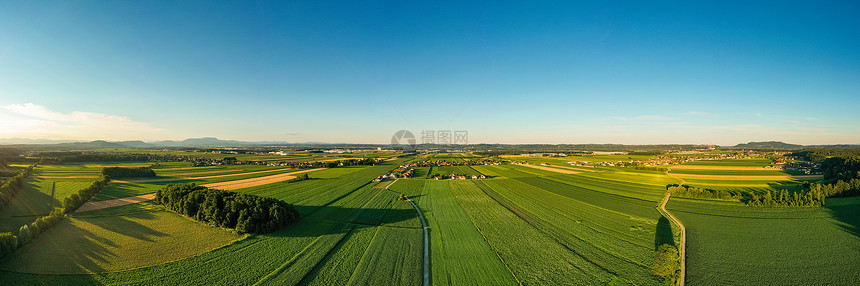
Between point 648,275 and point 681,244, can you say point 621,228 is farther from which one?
point 648,275

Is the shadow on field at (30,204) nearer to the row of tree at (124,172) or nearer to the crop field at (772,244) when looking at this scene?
the row of tree at (124,172)

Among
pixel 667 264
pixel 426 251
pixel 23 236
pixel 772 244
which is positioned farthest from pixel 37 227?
pixel 772 244

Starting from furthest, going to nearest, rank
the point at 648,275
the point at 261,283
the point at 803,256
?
the point at 803,256
the point at 648,275
the point at 261,283

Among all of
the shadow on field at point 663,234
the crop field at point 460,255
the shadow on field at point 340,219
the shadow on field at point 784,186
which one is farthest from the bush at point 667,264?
the shadow on field at point 784,186

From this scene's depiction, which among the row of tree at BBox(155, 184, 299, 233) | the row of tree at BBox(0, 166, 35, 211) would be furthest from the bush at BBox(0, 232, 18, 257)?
the row of tree at BBox(0, 166, 35, 211)

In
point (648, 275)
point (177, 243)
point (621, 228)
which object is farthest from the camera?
point (621, 228)

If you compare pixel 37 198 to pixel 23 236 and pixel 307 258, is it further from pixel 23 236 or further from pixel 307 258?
pixel 307 258

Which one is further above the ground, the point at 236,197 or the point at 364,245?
the point at 236,197

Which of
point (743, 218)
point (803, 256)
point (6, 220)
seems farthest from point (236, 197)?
point (743, 218)
